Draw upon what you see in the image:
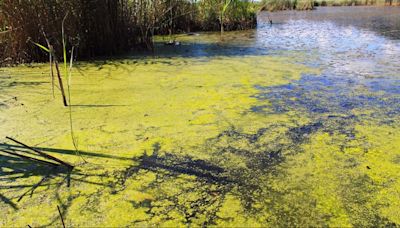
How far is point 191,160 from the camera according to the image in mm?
1487

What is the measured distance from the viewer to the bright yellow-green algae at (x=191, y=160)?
1.15m

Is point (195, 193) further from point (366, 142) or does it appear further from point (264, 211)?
point (366, 142)

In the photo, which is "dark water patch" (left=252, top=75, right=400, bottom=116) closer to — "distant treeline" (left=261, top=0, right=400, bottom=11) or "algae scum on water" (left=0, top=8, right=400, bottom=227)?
"algae scum on water" (left=0, top=8, right=400, bottom=227)

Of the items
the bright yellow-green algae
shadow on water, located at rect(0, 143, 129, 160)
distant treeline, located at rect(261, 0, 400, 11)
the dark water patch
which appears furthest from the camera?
distant treeline, located at rect(261, 0, 400, 11)

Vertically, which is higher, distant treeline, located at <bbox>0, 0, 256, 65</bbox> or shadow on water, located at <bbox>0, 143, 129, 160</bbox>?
distant treeline, located at <bbox>0, 0, 256, 65</bbox>

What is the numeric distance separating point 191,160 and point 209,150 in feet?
→ 0.37

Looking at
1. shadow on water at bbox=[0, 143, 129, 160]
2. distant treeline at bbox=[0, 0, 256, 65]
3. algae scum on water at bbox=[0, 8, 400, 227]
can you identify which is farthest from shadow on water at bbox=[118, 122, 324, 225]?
distant treeline at bbox=[0, 0, 256, 65]

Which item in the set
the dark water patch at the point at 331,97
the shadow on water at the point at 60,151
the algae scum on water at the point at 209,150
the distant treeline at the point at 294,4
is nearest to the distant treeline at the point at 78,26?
the algae scum on water at the point at 209,150

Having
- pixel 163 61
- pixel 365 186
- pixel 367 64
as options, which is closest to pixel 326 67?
pixel 367 64

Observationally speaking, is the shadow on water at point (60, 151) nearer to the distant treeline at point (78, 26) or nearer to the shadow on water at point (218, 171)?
the shadow on water at point (218, 171)

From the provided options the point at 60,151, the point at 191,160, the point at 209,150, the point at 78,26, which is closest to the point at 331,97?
the point at 209,150

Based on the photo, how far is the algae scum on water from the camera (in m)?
1.16

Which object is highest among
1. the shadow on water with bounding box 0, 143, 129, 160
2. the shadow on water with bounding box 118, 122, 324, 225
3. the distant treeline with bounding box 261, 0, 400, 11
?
the distant treeline with bounding box 261, 0, 400, 11

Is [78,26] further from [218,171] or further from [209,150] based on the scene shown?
[218,171]
